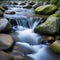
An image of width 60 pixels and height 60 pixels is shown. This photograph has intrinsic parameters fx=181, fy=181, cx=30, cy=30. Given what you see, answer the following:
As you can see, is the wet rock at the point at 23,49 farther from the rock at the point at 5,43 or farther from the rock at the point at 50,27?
the rock at the point at 50,27

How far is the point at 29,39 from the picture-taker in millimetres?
8227

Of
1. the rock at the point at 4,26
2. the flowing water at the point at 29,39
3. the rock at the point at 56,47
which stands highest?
the rock at the point at 4,26

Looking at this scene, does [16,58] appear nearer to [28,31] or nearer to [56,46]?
[56,46]

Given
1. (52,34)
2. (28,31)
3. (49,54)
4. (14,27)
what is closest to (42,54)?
(49,54)

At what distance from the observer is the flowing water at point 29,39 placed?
6645 mm

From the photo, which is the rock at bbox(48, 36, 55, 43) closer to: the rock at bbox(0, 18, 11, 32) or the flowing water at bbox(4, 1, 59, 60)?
the flowing water at bbox(4, 1, 59, 60)

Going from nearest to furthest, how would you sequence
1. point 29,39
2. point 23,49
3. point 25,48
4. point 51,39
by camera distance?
point 23,49
point 25,48
point 51,39
point 29,39

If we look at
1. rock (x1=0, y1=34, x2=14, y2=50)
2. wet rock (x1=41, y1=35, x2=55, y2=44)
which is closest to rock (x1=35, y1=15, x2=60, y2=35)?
wet rock (x1=41, y1=35, x2=55, y2=44)

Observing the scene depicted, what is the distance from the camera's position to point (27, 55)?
21.3 feet

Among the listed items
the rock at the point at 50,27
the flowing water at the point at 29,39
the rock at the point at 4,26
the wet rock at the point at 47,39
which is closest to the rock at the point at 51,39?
the wet rock at the point at 47,39

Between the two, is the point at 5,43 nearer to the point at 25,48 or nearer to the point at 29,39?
the point at 25,48

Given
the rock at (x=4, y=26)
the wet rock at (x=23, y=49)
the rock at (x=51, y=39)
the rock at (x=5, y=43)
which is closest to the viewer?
the rock at (x=5, y=43)

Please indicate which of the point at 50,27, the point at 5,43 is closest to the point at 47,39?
the point at 50,27

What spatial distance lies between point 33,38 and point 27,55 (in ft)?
6.35
